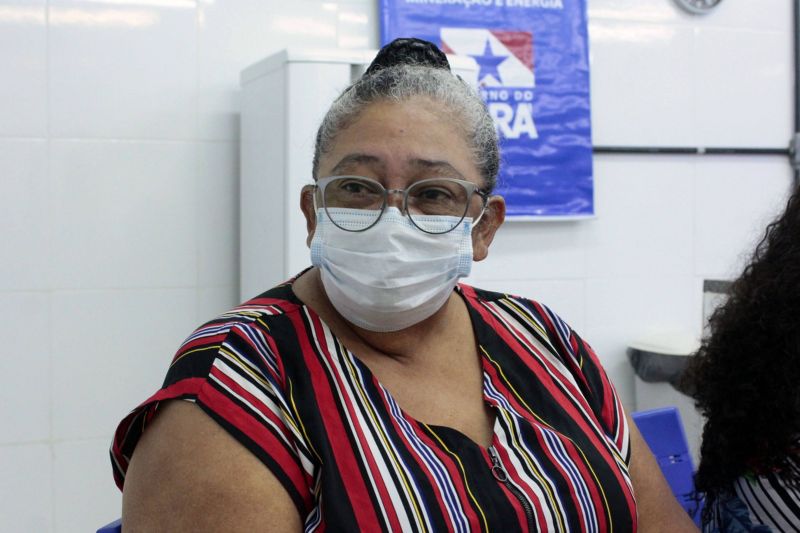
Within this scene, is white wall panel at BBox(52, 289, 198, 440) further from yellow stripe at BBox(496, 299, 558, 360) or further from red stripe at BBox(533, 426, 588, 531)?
red stripe at BBox(533, 426, 588, 531)

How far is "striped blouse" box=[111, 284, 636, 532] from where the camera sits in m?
1.07

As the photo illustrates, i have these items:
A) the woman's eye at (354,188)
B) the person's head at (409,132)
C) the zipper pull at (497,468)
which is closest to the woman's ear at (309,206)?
the person's head at (409,132)

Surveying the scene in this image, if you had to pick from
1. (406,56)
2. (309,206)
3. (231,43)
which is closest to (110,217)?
(231,43)

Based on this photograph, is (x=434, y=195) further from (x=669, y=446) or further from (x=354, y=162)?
(x=669, y=446)

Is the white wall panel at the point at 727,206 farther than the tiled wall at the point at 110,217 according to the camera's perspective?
Yes

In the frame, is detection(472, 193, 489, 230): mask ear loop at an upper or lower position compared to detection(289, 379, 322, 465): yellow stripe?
upper

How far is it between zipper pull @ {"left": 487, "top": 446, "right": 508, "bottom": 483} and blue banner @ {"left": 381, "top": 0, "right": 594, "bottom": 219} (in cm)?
154

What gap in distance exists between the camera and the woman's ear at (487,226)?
1.40 m

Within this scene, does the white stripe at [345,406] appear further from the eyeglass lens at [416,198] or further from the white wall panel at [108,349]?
the white wall panel at [108,349]

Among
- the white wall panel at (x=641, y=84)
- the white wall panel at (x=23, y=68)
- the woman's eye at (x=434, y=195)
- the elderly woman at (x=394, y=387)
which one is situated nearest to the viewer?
the elderly woman at (x=394, y=387)

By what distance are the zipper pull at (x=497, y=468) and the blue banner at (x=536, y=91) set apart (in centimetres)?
154

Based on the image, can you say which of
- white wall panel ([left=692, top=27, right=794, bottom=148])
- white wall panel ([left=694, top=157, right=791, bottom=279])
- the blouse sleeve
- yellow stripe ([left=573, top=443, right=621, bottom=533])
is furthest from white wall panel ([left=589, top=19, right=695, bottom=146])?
the blouse sleeve

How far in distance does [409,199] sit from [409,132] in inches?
3.9

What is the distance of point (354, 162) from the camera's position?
4.15 ft
